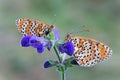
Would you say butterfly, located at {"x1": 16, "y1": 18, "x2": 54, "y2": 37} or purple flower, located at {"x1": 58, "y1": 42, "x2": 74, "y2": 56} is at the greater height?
butterfly, located at {"x1": 16, "y1": 18, "x2": 54, "y2": 37}

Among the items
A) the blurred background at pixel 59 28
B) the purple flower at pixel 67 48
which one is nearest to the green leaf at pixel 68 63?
the purple flower at pixel 67 48

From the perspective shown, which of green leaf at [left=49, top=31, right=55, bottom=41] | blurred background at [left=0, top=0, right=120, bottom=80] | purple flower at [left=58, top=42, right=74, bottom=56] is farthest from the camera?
blurred background at [left=0, top=0, right=120, bottom=80]

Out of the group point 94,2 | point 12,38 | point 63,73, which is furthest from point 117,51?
point 63,73

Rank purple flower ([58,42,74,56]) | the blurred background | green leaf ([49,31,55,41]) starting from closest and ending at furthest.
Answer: purple flower ([58,42,74,56]) < green leaf ([49,31,55,41]) < the blurred background

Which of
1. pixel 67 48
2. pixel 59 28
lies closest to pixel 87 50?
pixel 67 48

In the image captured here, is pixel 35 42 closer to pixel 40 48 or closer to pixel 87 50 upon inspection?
pixel 40 48

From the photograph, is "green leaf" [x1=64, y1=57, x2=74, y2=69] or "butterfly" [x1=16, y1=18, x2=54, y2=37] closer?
"butterfly" [x1=16, y1=18, x2=54, y2=37]

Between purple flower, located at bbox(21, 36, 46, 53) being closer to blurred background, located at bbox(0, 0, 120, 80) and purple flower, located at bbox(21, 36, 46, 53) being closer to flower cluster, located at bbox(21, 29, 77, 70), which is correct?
flower cluster, located at bbox(21, 29, 77, 70)

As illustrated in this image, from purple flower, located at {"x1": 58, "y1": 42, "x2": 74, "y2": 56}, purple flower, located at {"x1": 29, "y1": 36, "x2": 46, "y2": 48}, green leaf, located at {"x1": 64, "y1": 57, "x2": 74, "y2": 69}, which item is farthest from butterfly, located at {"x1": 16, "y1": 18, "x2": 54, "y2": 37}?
green leaf, located at {"x1": 64, "y1": 57, "x2": 74, "y2": 69}
